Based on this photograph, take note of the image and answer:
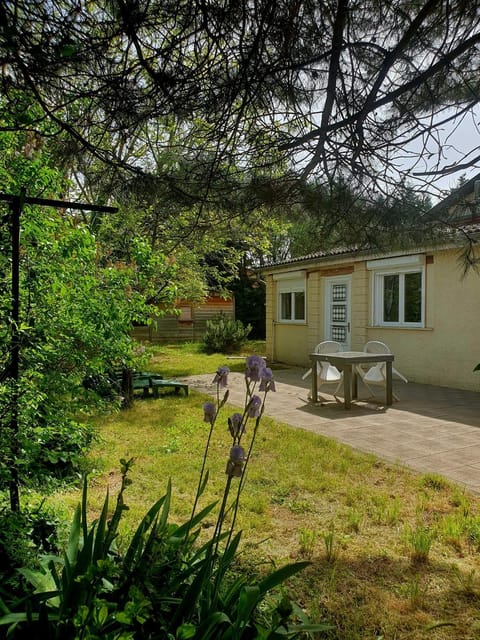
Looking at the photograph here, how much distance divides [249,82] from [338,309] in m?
9.72

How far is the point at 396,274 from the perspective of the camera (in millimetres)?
9914

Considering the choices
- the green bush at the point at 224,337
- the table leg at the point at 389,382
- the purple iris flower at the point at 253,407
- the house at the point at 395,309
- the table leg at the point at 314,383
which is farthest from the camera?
the green bush at the point at 224,337

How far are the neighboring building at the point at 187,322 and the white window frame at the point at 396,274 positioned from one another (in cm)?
1153

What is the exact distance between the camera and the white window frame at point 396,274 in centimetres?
916

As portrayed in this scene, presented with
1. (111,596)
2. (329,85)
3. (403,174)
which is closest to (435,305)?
(403,174)

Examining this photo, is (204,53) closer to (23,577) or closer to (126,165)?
(126,165)

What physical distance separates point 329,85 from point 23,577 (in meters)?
2.90

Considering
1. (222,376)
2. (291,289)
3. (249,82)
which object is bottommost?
(222,376)

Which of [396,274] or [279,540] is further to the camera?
[396,274]

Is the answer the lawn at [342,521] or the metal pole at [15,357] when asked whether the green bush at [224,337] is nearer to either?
the lawn at [342,521]

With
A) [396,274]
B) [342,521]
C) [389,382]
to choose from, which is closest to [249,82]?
[342,521]

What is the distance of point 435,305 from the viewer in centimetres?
888

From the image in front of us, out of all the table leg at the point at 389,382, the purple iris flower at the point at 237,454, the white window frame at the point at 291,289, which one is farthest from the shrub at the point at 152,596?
the white window frame at the point at 291,289

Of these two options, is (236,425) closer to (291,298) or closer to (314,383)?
(314,383)
